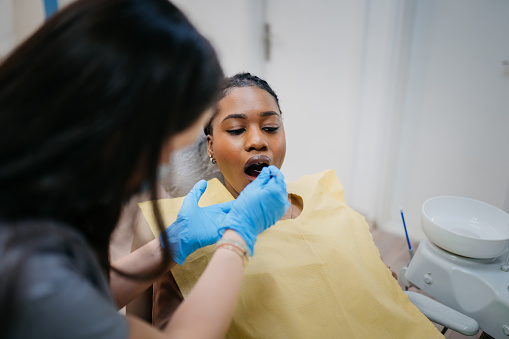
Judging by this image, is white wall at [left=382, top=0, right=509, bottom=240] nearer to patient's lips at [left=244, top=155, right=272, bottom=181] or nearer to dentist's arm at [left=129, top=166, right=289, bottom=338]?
patient's lips at [left=244, top=155, right=272, bottom=181]

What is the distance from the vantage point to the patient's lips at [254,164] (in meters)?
1.07

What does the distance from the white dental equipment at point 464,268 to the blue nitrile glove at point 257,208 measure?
23.7 inches

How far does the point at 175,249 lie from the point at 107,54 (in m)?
0.55

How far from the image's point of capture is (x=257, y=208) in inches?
32.1

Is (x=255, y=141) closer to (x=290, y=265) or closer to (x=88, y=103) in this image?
(x=290, y=265)

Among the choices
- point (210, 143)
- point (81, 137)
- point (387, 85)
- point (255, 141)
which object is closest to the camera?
point (81, 137)

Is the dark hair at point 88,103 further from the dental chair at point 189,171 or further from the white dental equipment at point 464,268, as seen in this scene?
the white dental equipment at point 464,268

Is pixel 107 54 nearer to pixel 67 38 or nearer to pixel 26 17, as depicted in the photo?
pixel 67 38

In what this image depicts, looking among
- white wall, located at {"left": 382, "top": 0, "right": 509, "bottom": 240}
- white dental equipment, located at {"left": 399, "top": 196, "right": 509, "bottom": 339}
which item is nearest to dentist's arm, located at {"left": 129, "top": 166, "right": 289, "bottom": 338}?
white dental equipment, located at {"left": 399, "top": 196, "right": 509, "bottom": 339}

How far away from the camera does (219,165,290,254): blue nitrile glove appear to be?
76 centimetres

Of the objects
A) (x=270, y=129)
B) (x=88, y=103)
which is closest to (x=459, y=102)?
(x=270, y=129)

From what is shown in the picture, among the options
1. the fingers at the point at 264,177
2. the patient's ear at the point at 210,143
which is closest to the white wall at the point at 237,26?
the patient's ear at the point at 210,143

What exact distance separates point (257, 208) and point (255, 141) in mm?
307

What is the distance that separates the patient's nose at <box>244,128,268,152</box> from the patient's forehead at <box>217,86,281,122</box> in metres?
0.07
